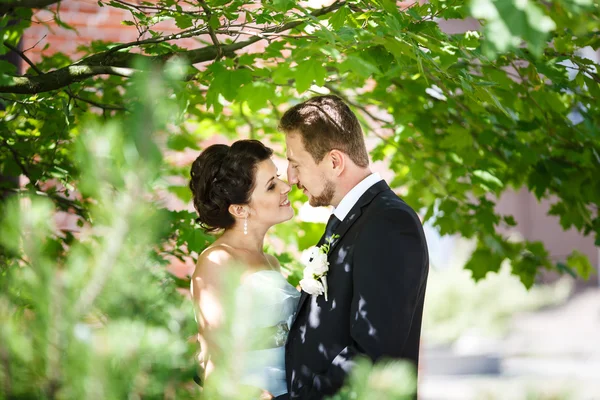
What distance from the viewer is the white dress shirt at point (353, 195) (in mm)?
2555

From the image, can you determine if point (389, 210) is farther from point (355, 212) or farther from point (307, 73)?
point (307, 73)

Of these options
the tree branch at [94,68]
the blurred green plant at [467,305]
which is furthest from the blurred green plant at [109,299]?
the blurred green plant at [467,305]

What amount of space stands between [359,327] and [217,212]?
3.54 feet

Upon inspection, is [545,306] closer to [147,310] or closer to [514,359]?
[514,359]

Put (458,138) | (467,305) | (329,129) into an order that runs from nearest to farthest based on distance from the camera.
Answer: (329,129) → (458,138) → (467,305)

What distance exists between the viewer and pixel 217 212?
3.09 meters

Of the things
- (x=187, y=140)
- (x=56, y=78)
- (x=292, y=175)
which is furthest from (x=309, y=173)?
(x=187, y=140)

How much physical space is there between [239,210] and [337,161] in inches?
25.7

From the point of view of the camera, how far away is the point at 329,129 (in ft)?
8.51

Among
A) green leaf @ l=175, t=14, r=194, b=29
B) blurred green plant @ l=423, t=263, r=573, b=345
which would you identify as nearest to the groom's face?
green leaf @ l=175, t=14, r=194, b=29

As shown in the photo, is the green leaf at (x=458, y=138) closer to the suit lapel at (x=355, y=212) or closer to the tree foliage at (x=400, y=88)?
the tree foliage at (x=400, y=88)

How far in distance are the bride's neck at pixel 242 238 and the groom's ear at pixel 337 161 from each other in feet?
2.15

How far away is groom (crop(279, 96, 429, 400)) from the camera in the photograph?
7.27ft

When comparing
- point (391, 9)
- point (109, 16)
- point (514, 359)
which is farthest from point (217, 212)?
point (514, 359)
